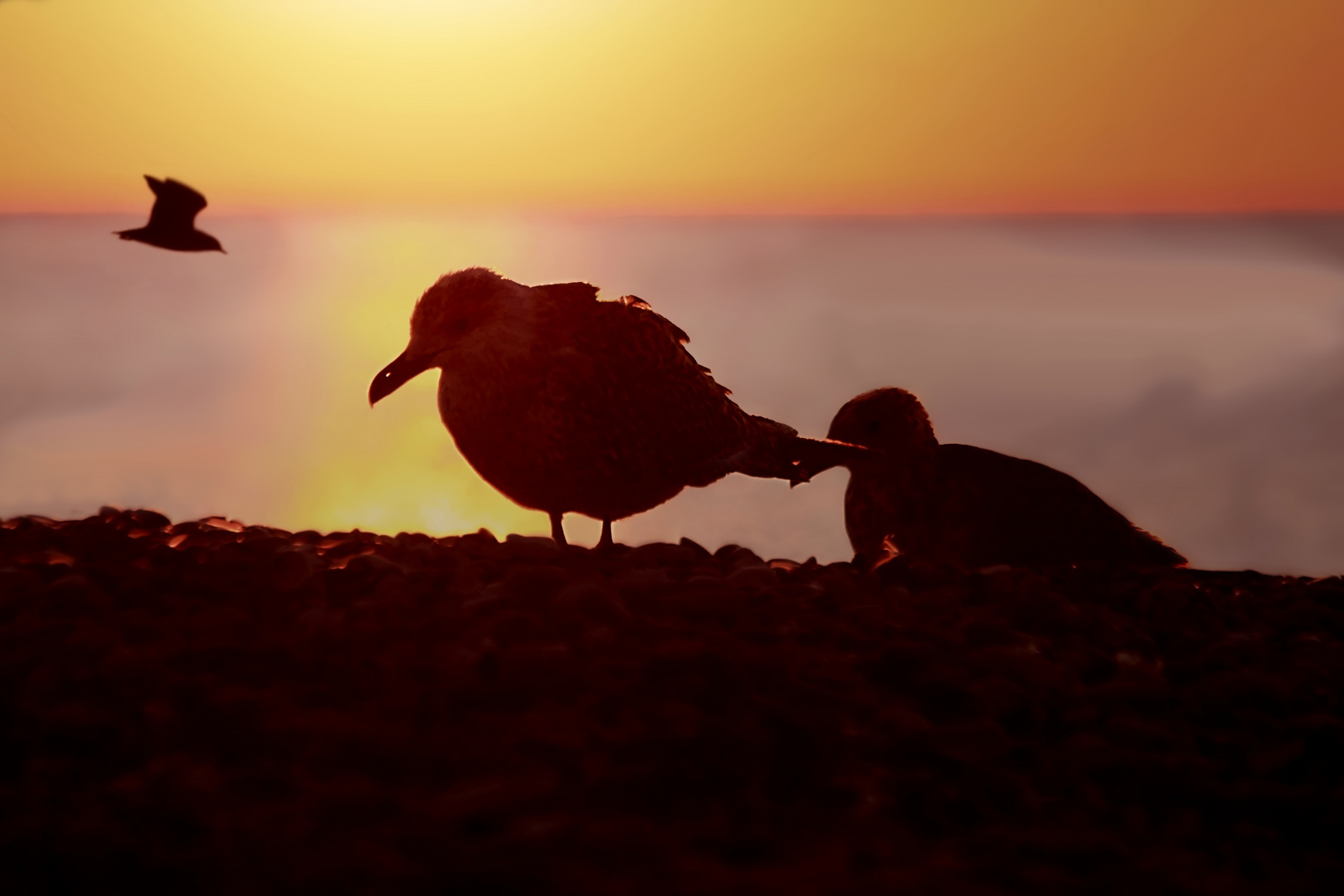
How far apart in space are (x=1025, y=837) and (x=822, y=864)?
0.61 metres

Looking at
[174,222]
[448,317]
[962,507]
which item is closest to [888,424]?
[962,507]

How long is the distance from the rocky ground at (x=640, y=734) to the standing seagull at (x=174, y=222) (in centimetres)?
391

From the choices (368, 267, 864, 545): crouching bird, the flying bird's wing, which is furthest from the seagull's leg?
the flying bird's wing

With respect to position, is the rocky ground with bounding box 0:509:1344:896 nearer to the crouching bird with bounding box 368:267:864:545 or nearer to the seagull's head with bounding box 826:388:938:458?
the crouching bird with bounding box 368:267:864:545

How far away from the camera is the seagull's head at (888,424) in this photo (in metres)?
7.65

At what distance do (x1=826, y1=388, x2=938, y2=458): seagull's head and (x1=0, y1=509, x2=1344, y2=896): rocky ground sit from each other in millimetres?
2168

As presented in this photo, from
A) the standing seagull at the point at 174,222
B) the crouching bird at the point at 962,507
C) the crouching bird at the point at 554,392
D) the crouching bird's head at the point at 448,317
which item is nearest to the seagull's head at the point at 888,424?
the crouching bird at the point at 962,507

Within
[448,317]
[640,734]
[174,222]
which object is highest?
[174,222]

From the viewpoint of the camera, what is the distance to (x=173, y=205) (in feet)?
31.0

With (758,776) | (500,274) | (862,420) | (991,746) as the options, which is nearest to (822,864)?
(758,776)

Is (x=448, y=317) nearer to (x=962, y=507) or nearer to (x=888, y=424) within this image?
(x=888, y=424)

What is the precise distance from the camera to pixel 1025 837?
3406mm

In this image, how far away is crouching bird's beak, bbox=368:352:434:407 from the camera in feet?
21.1

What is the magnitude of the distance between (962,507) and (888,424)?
0.72 metres
